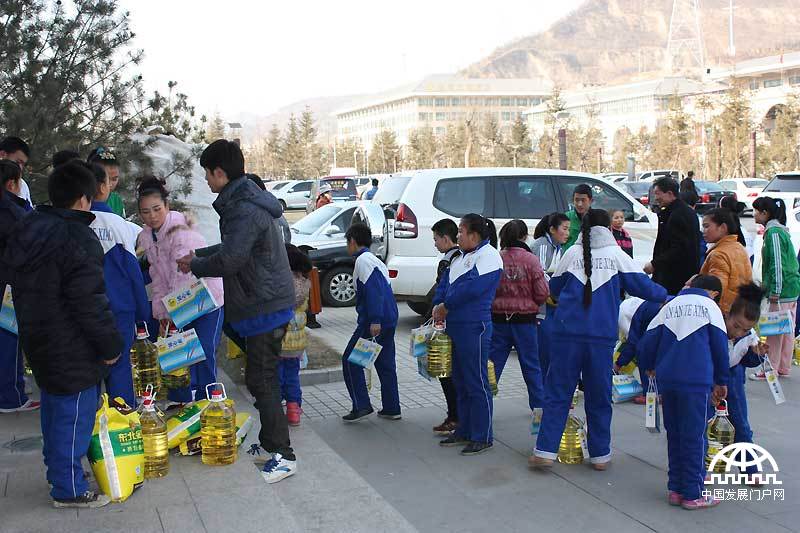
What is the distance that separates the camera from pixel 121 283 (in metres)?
5.51

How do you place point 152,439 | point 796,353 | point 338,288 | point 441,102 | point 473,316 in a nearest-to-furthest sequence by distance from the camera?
1. point 152,439
2. point 473,316
3. point 796,353
4. point 338,288
5. point 441,102

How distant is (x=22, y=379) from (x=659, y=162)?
63.0 meters

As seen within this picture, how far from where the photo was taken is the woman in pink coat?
20.7 ft

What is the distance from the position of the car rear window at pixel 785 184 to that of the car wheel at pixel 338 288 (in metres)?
17.2

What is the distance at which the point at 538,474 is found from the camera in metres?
5.76

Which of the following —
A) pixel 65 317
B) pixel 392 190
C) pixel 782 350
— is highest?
pixel 392 190

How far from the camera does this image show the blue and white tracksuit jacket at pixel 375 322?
6.75 meters

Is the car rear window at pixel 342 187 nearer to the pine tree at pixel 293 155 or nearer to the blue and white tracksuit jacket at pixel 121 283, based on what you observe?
the blue and white tracksuit jacket at pixel 121 283

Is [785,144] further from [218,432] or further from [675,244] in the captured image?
[218,432]

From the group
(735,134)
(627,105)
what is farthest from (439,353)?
(627,105)

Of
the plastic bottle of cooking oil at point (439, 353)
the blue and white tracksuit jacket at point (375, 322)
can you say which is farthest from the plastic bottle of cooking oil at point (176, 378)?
the plastic bottle of cooking oil at point (439, 353)

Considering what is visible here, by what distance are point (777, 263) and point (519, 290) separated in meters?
3.22

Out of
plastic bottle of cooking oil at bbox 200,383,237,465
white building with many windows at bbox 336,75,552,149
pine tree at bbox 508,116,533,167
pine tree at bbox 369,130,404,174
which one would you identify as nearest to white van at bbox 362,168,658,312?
plastic bottle of cooking oil at bbox 200,383,237,465

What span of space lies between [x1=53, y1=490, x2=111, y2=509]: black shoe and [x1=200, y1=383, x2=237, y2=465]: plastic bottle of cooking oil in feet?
3.03
